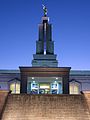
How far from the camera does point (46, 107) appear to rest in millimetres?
23312

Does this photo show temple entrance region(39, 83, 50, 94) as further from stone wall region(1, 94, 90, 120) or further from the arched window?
stone wall region(1, 94, 90, 120)

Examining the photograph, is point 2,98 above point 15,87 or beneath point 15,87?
beneath

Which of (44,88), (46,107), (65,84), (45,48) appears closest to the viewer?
(46,107)

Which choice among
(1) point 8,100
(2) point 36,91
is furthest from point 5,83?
(1) point 8,100

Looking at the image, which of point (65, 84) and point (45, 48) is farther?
point (45, 48)

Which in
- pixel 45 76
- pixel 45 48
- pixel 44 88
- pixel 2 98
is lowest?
pixel 2 98

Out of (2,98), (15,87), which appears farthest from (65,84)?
(2,98)

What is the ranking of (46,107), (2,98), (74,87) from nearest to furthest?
1. (46,107)
2. (2,98)
3. (74,87)

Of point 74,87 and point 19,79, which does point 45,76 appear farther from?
point 74,87

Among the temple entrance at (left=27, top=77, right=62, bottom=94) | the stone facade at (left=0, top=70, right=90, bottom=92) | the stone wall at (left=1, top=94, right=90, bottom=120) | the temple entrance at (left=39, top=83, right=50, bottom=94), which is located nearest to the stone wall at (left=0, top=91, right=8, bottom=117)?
the stone wall at (left=1, top=94, right=90, bottom=120)

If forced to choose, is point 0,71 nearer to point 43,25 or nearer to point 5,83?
point 5,83

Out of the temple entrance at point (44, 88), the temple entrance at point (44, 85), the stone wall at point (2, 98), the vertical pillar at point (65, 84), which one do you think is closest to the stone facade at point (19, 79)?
the temple entrance at point (44, 85)

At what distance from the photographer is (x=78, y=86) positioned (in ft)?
145

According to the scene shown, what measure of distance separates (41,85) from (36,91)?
1.10 m
